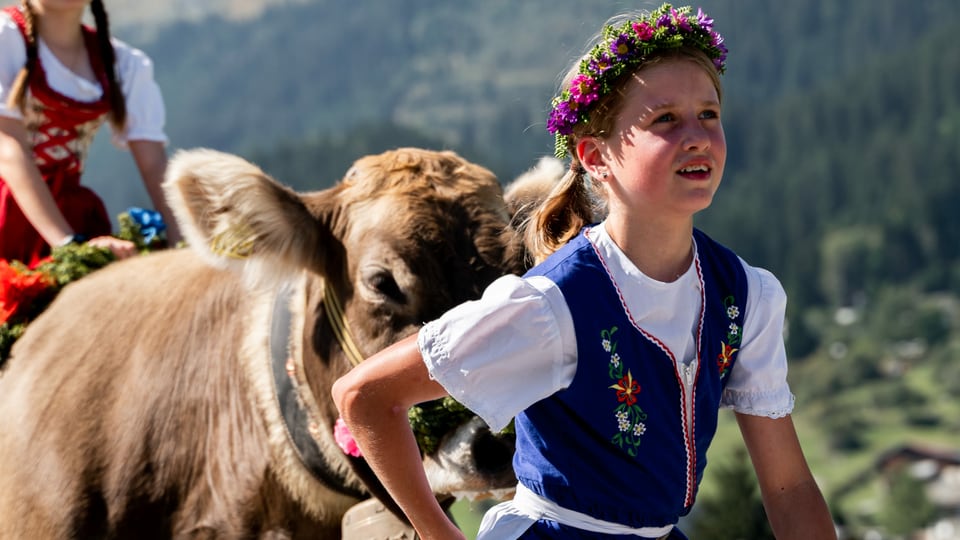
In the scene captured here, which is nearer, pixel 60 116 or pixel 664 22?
pixel 664 22

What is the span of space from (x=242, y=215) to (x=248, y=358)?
21.1 inches

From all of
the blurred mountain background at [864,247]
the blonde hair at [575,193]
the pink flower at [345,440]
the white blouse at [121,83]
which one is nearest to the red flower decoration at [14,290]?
the white blouse at [121,83]

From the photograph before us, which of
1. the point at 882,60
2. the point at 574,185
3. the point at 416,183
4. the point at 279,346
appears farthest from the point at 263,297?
the point at 882,60

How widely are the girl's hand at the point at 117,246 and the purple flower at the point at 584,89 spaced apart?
2.92 meters

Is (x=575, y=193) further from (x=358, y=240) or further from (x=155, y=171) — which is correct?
(x=155, y=171)

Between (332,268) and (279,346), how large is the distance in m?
0.33

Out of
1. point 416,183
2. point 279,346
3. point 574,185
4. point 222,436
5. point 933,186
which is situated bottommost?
point 933,186

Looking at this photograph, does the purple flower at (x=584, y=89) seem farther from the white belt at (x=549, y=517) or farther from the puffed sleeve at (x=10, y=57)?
the puffed sleeve at (x=10, y=57)

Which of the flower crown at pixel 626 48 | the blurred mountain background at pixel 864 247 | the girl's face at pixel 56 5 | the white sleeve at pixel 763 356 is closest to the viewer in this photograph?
the flower crown at pixel 626 48

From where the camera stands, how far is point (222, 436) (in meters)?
4.60

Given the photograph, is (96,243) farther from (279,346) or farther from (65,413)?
(279,346)

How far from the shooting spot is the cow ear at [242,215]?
4379 millimetres

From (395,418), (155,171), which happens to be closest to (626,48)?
(395,418)

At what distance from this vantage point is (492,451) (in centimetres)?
393
